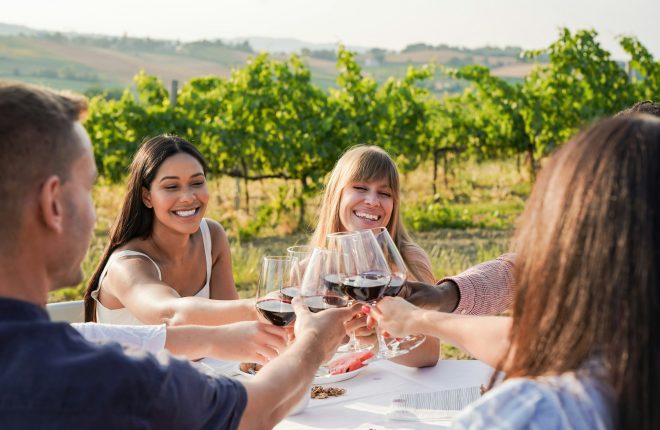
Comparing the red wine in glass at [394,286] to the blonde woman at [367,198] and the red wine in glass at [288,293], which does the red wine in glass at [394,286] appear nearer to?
the red wine in glass at [288,293]

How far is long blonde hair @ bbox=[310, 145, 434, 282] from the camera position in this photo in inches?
139

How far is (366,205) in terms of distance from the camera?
355cm

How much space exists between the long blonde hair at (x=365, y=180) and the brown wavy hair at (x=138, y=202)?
706mm

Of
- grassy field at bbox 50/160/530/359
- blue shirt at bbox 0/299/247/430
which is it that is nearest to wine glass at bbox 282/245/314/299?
blue shirt at bbox 0/299/247/430

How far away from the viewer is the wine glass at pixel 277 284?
2.09m

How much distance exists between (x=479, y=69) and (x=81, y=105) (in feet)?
35.4

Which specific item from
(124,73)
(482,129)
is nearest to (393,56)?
(124,73)

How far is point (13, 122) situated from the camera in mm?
1330

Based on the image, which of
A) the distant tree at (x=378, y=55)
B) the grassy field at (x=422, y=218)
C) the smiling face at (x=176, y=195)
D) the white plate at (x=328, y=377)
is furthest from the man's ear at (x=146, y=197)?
the distant tree at (x=378, y=55)

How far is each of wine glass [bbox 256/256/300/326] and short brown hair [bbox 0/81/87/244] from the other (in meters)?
0.81

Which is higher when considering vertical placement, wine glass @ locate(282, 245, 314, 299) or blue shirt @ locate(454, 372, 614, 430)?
blue shirt @ locate(454, 372, 614, 430)

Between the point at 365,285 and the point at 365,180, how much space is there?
4.74ft

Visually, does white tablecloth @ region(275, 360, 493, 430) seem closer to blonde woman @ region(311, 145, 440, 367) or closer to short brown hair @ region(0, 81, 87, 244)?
blonde woman @ region(311, 145, 440, 367)

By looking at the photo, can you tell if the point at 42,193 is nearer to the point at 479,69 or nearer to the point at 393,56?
the point at 479,69
